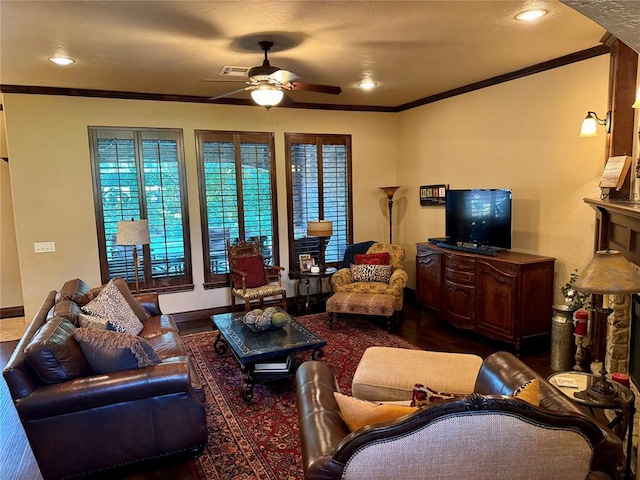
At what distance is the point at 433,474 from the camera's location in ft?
4.50

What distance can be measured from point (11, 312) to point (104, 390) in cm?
486

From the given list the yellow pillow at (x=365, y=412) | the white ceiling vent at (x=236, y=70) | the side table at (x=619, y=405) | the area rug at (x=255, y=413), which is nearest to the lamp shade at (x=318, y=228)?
the area rug at (x=255, y=413)

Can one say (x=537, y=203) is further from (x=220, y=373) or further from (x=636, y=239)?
(x=220, y=373)

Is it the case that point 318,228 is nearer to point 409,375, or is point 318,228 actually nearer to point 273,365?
point 273,365

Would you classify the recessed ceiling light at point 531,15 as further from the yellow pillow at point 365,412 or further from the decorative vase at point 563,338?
the yellow pillow at point 365,412

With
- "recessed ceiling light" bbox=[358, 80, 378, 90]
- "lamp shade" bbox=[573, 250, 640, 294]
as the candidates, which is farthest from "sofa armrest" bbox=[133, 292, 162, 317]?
"lamp shade" bbox=[573, 250, 640, 294]

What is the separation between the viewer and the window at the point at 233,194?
5.60 m

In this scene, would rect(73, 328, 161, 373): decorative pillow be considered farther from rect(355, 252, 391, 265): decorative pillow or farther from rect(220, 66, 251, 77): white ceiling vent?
rect(355, 252, 391, 265): decorative pillow

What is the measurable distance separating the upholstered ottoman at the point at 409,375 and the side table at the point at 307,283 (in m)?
2.90

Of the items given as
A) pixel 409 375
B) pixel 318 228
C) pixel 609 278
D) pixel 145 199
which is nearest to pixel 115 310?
pixel 145 199

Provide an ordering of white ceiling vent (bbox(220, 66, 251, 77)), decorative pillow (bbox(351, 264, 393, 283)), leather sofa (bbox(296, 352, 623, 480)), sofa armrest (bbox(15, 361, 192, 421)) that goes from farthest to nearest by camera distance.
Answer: decorative pillow (bbox(351, 264, 393, 283))
white ceiling vent (bbox(220, 66, 251, 77))
sofa armrest (bbox(15, 361, 192, 421))
leather sofa (bbox(296, 352, 623, 480))

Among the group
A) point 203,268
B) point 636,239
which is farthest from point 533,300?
point 203,268

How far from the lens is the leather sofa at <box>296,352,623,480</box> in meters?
1.33

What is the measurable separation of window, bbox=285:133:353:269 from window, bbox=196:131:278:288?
0.31 m
